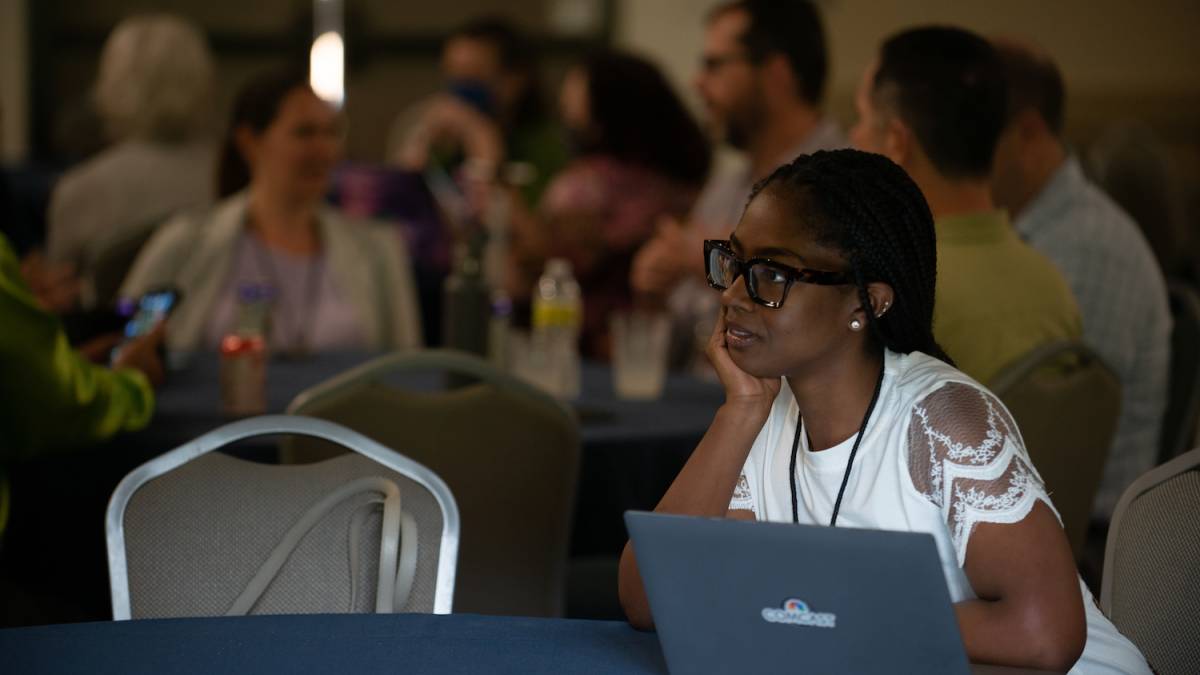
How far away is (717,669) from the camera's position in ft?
4.51

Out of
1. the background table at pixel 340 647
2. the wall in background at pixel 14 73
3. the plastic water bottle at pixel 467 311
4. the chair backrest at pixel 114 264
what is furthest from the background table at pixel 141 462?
the wall in background at pixel 14 73

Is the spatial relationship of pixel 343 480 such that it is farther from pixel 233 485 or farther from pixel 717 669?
pixel 717 669

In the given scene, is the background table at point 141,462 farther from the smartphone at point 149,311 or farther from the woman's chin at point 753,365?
the woman's chin at point 753,365

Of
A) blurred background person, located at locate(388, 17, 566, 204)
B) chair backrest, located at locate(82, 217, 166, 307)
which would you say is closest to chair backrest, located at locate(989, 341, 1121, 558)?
chair backrest, located at locate(82, 217, 166, 307)

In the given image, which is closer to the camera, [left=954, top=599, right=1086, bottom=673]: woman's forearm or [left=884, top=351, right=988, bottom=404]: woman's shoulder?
[left=954, top=599, right=1086, bottom=673]: woman's forearm

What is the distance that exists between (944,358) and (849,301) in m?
0.17

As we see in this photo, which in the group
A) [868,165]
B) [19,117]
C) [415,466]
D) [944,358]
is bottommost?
[19,117]

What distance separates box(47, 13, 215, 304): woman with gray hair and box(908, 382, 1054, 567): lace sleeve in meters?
3.59

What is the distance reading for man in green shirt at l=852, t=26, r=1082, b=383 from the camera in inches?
95.7

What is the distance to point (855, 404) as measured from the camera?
170 cm

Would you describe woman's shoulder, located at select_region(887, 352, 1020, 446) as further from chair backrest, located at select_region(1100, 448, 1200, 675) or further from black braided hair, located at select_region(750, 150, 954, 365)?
chair backrest, located at select_region(1100, 448, 1200, 675)

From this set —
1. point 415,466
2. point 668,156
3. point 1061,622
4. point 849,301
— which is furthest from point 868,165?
point 668,156

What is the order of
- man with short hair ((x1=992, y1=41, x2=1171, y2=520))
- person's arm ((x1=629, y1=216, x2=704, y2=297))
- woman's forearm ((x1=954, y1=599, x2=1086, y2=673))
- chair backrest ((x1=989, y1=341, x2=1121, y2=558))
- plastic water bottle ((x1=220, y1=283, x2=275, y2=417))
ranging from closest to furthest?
woman's forearm ((x1=954, y1=599, x2=1086, y2=673))
chair backrest ((x1=989, y1=341, x2=1121, y2=558))
plastic water bottle ((x1=220, y1=283, x2=275, y2=417))
man with short hair ((x1=992, y1=41, x2=1171, y2=520))
person's arm ((x1=629, y1=216, x2=704, y2=297))

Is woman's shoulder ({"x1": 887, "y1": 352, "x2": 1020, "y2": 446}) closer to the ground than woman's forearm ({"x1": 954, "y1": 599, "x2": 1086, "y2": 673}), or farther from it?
farther from it
